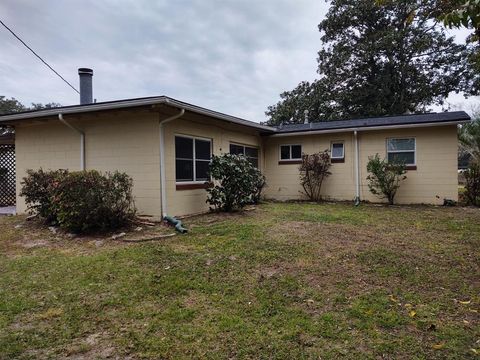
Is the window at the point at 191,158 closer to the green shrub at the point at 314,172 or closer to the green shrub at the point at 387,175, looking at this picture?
the green shrub at the point at 314,172

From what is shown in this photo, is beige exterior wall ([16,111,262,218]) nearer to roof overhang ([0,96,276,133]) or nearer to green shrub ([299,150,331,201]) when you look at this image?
roof overhang ([0,96,276,133])

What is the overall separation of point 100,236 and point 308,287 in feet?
13.4

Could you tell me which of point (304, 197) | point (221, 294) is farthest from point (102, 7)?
point (221, 294)

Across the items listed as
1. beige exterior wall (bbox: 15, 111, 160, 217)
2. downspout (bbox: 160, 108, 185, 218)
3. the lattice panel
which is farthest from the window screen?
the lattice panel

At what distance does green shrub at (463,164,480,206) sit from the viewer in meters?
10.5

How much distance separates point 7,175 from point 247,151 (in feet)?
26.8

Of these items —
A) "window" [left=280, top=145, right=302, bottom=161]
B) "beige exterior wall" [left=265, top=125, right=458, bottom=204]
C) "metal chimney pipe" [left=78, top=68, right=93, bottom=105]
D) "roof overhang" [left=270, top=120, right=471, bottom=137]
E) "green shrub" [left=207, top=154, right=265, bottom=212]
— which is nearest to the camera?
"green shrub" [left=207, top=154, right=265, bottom=212]

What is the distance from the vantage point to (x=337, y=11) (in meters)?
22.0

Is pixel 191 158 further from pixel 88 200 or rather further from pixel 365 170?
pixel 365 170

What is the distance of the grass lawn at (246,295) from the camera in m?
2.77

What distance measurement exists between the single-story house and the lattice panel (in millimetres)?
2746

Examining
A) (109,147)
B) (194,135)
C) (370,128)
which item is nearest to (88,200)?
(109,147)

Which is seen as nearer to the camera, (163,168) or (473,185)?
(163,168)

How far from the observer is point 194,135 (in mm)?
8898
